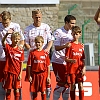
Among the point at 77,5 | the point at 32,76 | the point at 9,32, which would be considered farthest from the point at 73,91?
the point at 77,5

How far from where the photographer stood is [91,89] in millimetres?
11258

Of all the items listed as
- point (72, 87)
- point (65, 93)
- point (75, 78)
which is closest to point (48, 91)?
point (65, 93)

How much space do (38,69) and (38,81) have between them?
23 centimetres

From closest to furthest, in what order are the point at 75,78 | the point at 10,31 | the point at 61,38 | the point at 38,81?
the point at 10,31 → the point at 38,81 → the point at 75,78 → the point at 61,38

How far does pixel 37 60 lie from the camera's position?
9891 mm

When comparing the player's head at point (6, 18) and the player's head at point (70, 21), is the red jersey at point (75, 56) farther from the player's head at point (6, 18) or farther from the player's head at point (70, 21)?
the player's head at point (6, 18)

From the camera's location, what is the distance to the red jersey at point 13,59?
Result: 9.91 m

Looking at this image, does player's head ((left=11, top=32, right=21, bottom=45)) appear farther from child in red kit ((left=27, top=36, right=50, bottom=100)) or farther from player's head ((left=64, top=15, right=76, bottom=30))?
player's head ((left=64, top=15, right=76, bottom=30))

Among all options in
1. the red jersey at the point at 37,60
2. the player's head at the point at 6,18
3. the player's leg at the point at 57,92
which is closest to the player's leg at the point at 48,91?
the player's leg at the point at 57,92

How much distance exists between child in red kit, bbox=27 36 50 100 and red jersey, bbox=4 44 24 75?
20 centimetres

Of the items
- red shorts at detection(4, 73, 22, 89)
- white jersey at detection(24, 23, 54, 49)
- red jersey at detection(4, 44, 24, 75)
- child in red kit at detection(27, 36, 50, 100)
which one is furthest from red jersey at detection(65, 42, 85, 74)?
red shorts at detection(4, 73, 22, 89)

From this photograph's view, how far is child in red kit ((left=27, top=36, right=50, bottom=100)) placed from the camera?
390 inches

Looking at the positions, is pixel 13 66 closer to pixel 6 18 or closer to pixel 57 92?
pixel 6 18

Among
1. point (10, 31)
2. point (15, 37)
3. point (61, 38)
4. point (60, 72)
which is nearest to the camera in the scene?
point (15, 37)
